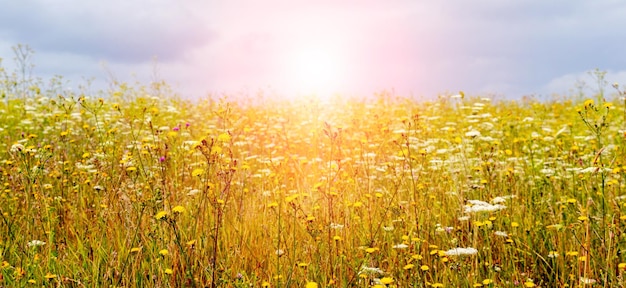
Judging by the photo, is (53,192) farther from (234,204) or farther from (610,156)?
(610,156)

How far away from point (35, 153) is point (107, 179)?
0.99 m

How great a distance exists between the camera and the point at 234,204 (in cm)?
418

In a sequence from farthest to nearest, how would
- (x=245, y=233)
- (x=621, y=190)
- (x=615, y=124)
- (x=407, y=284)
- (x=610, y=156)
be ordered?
1. (x=615, y=124)
2. (x=610, y=156)
3. (x=621, y=190)
4. (x=245, y=233)
5. (x=407, y=284)

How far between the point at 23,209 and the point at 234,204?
159cm

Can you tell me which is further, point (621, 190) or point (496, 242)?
point (621, 190)

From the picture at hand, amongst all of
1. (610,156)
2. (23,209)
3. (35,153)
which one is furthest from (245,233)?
(610,156)

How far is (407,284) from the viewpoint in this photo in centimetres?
293

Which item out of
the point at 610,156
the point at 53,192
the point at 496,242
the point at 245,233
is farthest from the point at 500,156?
the point at 53,192

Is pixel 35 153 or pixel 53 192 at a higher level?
pixel 35 153

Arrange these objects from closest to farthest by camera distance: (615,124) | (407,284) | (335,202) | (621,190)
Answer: (407,284), (335,202), (621,190), (615,124)

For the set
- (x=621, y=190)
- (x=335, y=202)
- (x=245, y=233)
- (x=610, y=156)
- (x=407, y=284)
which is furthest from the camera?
(x=610, y=156)

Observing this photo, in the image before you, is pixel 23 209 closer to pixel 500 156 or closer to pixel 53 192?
pixel 53 192

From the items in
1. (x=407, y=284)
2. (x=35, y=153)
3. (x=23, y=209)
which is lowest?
(x=407, y=284)

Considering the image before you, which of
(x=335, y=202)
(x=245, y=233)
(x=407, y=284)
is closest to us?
(x=407, y=284)
